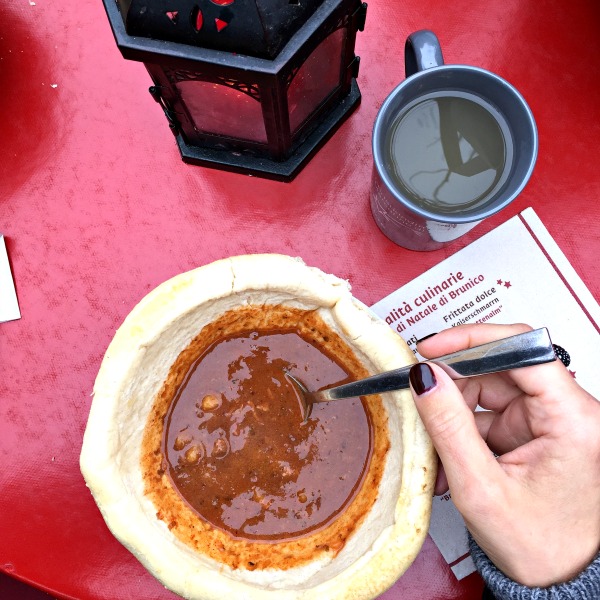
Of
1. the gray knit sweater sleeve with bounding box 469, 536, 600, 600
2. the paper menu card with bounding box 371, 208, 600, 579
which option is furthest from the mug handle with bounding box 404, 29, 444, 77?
the gray knit sweater sleeve with bounding box 469, 536, 600, 600

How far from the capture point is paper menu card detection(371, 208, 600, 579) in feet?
3.66

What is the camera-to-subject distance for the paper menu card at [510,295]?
1.12 metres

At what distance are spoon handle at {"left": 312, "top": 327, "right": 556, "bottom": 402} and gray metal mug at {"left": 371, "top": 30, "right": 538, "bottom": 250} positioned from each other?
0.67 feet

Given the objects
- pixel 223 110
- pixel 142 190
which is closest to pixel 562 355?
pixel 223 110

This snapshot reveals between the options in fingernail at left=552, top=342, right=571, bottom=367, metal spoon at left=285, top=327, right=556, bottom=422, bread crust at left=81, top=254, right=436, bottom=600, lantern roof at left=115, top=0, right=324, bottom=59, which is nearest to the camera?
lantern roof at left=115, top=0, right=324, bottom=59

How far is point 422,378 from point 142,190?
27.6 inches

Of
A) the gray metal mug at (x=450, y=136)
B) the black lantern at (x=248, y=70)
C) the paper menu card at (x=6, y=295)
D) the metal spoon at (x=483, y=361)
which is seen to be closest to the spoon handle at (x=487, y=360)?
the metal spoon at (x=483, y=361)

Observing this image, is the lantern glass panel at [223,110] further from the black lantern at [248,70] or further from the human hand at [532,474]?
the human hand at [532,474]

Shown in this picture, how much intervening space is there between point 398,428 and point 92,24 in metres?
1.01

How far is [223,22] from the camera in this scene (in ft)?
2.14

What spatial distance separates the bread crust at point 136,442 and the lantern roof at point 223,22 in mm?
343

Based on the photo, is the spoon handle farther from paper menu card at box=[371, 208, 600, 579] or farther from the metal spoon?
paper menu card at box=[371, 208, 600, 579]

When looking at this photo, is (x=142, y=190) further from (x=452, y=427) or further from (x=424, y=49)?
(x=452, y=427)

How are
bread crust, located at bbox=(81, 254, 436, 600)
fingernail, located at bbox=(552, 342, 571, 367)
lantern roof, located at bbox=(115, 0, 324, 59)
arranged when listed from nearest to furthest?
lantern roof, located at bbox=(115, 0, 324, 59) < bread crust, located at bbox=(81, 254, 436, 600) < fingernail, located at bbox=(552, 342, 571, 367)
